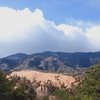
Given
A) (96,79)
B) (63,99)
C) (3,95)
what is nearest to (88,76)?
(96,79)

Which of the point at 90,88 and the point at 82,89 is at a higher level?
the point at 90,88

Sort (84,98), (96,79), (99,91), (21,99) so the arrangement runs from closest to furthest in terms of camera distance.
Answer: (84,98) < (99,91) < (96,79) < (21,99)

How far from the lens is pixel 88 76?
131 m

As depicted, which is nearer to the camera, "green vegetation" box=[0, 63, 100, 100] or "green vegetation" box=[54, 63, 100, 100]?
"green vegetation" box=[54, 63, 100, 100]

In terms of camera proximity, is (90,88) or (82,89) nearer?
(90,88)

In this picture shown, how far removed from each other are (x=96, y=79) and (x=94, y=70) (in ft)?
21.5

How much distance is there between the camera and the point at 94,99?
363 ft

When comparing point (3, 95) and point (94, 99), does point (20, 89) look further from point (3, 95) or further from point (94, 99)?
point (94, 99)

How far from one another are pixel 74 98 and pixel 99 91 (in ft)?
25.3

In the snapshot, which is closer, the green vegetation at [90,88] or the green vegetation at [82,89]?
the green vegetation at [90,88]

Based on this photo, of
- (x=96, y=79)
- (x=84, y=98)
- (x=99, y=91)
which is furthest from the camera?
(x=96, y=79)

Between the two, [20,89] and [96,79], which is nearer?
[96,79]

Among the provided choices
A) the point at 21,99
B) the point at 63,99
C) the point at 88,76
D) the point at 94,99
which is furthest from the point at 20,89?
the point at 94,99

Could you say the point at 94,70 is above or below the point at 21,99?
above
